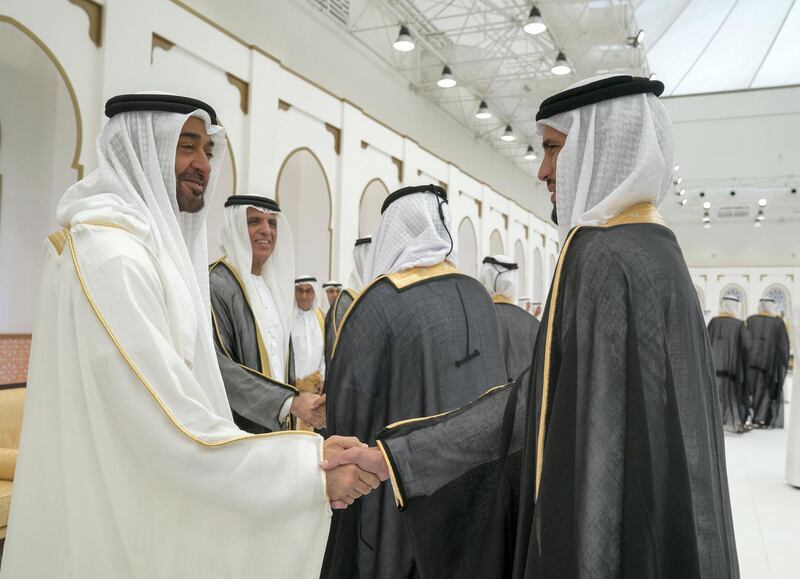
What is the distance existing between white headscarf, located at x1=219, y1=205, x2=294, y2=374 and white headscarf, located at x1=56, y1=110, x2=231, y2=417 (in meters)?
1.43

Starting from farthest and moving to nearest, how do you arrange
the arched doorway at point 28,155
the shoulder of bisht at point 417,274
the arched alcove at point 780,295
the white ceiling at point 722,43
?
1. the arched alcove at point 780,295
2. the white ceiling at point 722,43
3. the arched doorway at point 28,155
4. the shoulder of bisht at point 417,274

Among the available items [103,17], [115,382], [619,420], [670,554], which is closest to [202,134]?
[115,382]

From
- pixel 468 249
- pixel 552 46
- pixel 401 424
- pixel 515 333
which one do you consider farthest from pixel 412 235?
pixel 552 46

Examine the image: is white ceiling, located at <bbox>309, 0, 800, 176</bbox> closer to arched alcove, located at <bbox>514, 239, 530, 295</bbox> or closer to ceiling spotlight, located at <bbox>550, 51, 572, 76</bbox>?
ceiling spotlight, located at <bbox>550, 51, 572, 76</bbox>

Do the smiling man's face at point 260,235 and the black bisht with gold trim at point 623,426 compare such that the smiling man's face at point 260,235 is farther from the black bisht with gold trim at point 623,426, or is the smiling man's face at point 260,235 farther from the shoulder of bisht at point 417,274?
the black bisht with gold trim at point 623,426

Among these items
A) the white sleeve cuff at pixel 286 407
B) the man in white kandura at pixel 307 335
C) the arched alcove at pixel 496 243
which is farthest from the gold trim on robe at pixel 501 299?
the arched alcove at pixel 496 243

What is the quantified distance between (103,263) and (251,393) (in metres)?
1.55

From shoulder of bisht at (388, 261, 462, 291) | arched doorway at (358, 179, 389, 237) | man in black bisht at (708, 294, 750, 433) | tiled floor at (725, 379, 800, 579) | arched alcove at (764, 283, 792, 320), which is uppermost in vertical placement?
arched doorway at (358, 179, 389, 237)

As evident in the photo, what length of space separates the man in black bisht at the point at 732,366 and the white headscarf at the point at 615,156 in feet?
28.7

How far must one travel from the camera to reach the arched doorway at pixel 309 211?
7.46 m

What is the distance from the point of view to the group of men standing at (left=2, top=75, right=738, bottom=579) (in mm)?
1180

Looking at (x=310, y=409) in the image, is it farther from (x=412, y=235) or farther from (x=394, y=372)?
(x=412, y=235)

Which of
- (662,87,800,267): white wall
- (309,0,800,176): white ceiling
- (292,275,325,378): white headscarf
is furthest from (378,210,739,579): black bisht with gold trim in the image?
(662,87,800,267): white wall

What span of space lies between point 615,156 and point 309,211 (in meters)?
6.67
